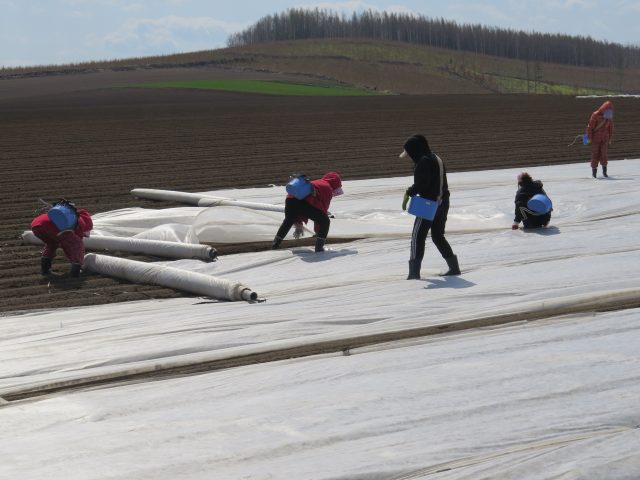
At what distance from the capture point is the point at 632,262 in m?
9.80

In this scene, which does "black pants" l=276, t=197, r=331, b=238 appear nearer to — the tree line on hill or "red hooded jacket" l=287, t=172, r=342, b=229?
"red hooded jacket" l=287, t=172, r=342, b=229

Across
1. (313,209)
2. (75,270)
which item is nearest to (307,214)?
(313,209)

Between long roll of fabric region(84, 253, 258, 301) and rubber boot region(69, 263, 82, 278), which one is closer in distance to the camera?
long roll of fabric region(84, 253, 258, 301)

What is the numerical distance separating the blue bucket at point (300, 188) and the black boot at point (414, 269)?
1.94m

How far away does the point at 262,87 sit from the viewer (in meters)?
59.0

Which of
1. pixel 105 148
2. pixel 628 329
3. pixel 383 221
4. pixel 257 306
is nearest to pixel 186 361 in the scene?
pixel 257 306

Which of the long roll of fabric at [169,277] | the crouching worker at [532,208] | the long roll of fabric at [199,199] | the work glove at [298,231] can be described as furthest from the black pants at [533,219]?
the long roll of fabric at [169,277]

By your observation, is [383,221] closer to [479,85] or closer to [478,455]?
[478,455]

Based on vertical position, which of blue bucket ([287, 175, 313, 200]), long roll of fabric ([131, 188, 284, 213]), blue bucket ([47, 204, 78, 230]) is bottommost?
long roll of fabric ([131, 188, 284, 213])

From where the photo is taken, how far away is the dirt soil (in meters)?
11.6

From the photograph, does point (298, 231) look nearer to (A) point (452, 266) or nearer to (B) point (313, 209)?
(B) point (313, 209)

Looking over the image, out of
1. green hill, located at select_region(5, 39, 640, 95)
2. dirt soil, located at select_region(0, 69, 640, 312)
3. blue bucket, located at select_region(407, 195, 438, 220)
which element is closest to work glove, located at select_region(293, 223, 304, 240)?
dirt soil, located at select_region(0, 69, 640, 312)

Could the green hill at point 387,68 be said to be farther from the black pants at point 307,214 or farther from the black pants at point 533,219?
the black pants at point 307,214

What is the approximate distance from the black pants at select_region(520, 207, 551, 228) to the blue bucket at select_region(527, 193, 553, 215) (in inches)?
4.1
